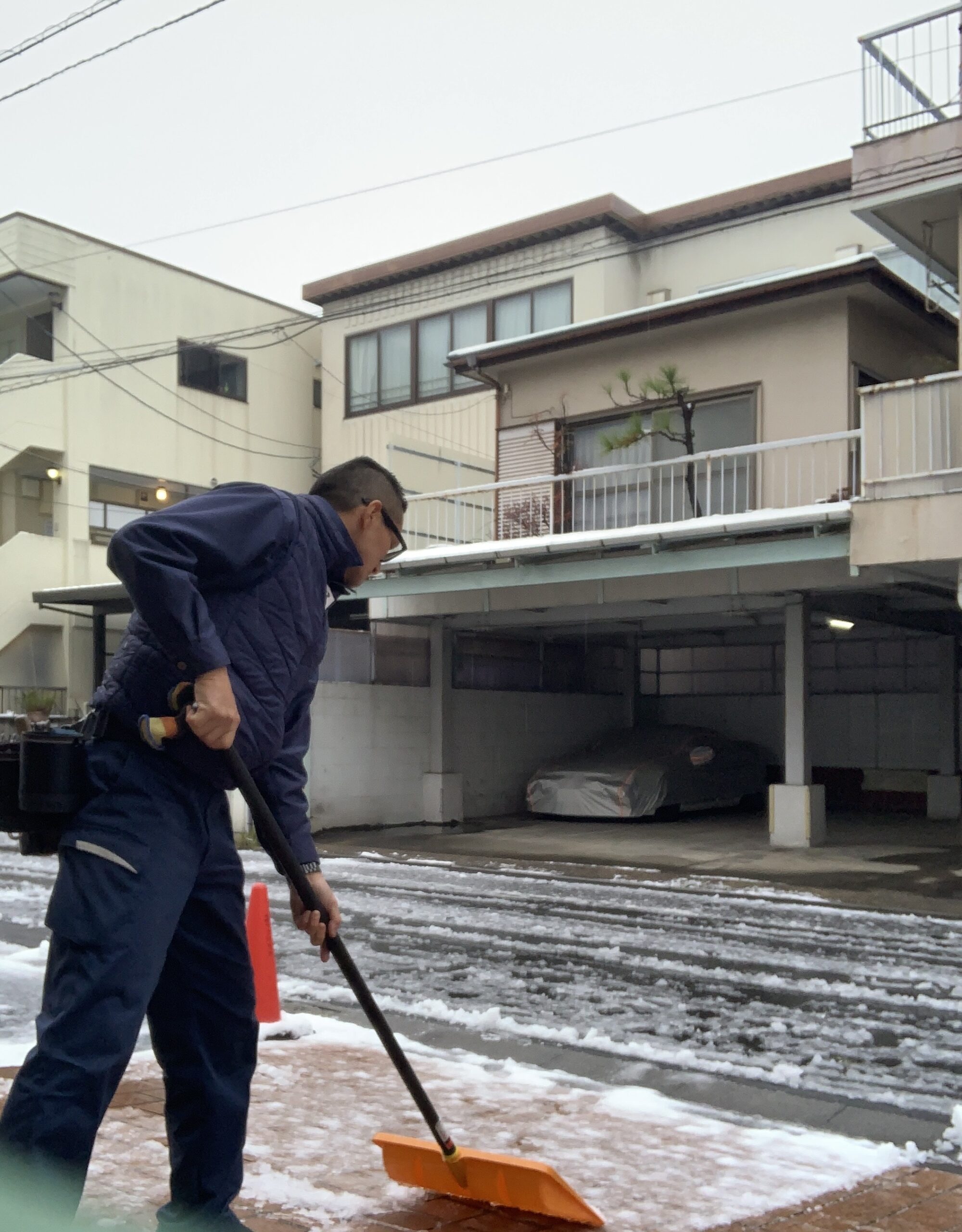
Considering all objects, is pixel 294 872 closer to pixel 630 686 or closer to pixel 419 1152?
pixel 419 1152

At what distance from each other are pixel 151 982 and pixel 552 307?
20431 millimetres

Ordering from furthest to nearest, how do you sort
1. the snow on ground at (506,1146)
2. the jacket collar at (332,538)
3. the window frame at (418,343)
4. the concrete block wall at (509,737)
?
the window frame at (418,343)
the concrete block wall at (509,737)
the snow on ground at (506,1146)
the jacket collar at (332,538)

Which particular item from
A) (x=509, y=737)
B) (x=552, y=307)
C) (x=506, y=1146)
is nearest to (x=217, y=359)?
(x=552, y=307)

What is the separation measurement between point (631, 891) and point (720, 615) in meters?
7.12

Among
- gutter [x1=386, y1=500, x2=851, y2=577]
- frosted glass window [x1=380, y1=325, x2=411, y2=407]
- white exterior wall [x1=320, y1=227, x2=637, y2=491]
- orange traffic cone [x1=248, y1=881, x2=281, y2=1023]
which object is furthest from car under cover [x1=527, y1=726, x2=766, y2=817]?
orange traffic cone [x1=248, y1=881, x2=281, y2=1023]

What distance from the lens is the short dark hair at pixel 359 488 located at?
3291mm

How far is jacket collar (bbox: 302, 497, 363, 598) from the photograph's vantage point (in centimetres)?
315

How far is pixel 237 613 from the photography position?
290 centimetres

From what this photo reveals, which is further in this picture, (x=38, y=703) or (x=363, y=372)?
(x=363, y=372)

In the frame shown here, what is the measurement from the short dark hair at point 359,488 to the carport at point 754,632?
10085 mm

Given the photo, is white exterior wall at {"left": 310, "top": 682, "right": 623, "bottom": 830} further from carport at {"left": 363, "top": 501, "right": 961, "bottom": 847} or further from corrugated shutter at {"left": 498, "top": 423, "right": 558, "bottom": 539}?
corrugated shutter at {"left": 498, "top": 423, "right": 558, "bottom": 539}

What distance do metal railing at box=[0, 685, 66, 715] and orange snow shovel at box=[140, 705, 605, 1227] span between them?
20666 millimetres

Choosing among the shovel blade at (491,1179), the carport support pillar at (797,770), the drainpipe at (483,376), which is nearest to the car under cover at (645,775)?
the carport support pillar at (797,770)

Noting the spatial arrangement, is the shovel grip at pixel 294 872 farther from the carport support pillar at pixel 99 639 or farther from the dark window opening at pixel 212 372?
the dark window opening at pixel 212 372
